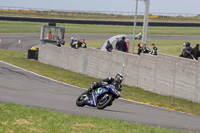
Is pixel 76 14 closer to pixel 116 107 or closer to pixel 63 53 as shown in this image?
pixel 63 53

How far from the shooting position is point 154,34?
60.2m

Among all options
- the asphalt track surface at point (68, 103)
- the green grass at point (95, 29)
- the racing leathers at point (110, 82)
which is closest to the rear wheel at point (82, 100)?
the asphalt track surface at point (68, 103)

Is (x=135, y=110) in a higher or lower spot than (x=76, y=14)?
lower

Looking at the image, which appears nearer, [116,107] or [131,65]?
[116,107]

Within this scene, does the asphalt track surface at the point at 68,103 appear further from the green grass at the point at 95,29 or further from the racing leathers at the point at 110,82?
the green grass at the point at 95,29

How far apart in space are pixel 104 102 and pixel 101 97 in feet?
0.80

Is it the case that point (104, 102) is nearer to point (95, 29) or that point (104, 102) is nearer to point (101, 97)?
point (101, 97)

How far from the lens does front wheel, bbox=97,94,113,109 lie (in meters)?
12.6

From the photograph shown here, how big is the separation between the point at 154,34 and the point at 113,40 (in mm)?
30073

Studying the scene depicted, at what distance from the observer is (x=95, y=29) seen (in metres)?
65.9

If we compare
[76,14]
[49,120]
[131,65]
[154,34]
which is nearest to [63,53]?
[131,65]

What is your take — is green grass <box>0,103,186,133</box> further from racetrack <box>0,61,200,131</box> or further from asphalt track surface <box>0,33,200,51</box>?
asphalt track surface <box>0,33,200,51</box>

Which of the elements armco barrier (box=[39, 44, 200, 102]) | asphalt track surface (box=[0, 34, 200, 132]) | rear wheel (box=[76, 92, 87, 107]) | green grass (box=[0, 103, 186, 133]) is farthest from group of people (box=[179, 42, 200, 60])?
green grass (box=[0, 103, 186, 133])

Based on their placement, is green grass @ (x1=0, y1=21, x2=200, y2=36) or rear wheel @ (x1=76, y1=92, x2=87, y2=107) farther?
green grass @ (x1=0, y1=21, x2=200, y2=36)
